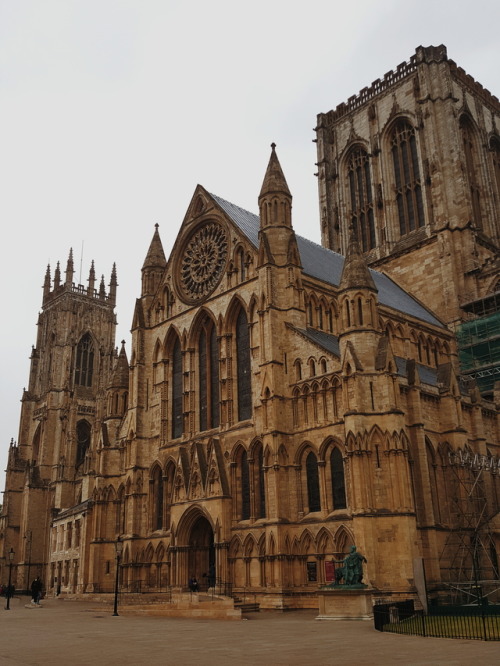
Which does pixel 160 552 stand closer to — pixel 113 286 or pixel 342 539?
pixel 342 539

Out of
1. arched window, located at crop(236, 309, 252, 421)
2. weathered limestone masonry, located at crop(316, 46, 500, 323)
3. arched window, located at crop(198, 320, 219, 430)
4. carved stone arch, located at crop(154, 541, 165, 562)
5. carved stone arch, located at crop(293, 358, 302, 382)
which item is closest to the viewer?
carved stone arch, located at crop(293, 358, 302, 382)

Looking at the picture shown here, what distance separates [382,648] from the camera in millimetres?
15508

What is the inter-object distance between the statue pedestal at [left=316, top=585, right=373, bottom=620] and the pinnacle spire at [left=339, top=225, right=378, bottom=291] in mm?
14220

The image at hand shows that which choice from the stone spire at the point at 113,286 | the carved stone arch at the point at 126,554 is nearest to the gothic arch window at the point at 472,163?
the carved stone arch at the point at 126,554

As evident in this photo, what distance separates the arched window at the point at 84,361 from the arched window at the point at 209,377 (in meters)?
54.8

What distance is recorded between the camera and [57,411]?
89125mm

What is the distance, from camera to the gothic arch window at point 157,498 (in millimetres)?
41625

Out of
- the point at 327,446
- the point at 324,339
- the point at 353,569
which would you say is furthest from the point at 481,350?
the point at 353,569

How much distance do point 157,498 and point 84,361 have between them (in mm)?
56880

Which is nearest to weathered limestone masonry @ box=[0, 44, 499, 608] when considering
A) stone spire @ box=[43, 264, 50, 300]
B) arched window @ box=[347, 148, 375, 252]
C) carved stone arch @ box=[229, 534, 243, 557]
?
carved stone arch @ box=[229, 534, 243, 557]

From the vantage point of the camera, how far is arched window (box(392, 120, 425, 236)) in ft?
193

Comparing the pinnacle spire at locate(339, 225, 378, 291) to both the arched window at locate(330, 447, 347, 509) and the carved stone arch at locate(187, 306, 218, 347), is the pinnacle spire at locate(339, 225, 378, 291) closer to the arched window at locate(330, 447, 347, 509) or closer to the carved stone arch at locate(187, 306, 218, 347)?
the arched window at locate(330, 447, 347, 509)

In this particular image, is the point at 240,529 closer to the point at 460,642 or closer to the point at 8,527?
the point at 460,642

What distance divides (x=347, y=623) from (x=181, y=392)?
21450 millimetres
